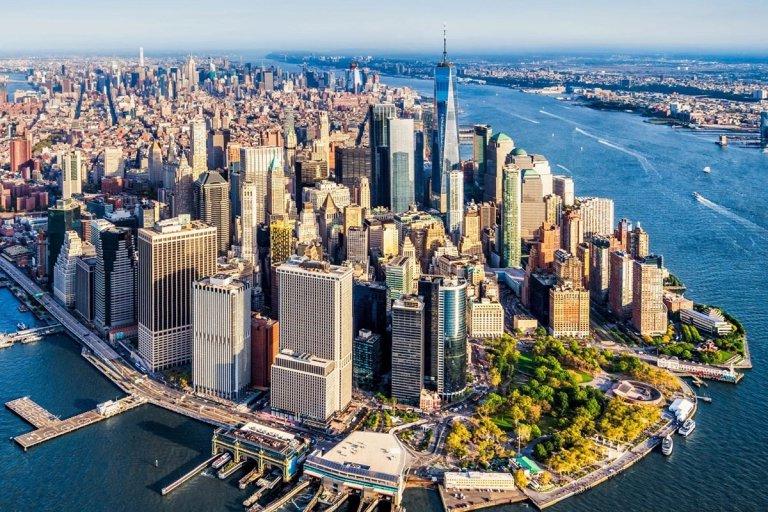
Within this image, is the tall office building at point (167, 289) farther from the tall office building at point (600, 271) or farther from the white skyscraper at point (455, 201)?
the white skyscraper at point (455, 201)

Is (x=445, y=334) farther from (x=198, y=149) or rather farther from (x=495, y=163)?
(x=198, y=149)

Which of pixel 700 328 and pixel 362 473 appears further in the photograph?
pixel 700 328

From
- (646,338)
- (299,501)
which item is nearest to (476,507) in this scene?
(299,501)

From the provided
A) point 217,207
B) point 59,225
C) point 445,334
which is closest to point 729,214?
point 445,334

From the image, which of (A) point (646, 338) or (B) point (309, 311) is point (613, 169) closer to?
(A) point (646, 338)

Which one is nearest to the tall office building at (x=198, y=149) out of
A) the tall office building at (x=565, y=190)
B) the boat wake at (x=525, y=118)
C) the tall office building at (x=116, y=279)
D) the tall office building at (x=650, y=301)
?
the tall office building at (x=116, y=279)

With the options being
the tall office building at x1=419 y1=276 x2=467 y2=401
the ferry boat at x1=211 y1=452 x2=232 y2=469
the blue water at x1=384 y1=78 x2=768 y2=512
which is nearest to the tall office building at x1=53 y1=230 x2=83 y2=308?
the ferry boat at x1=211 y1=452 x2=232 y2=469
